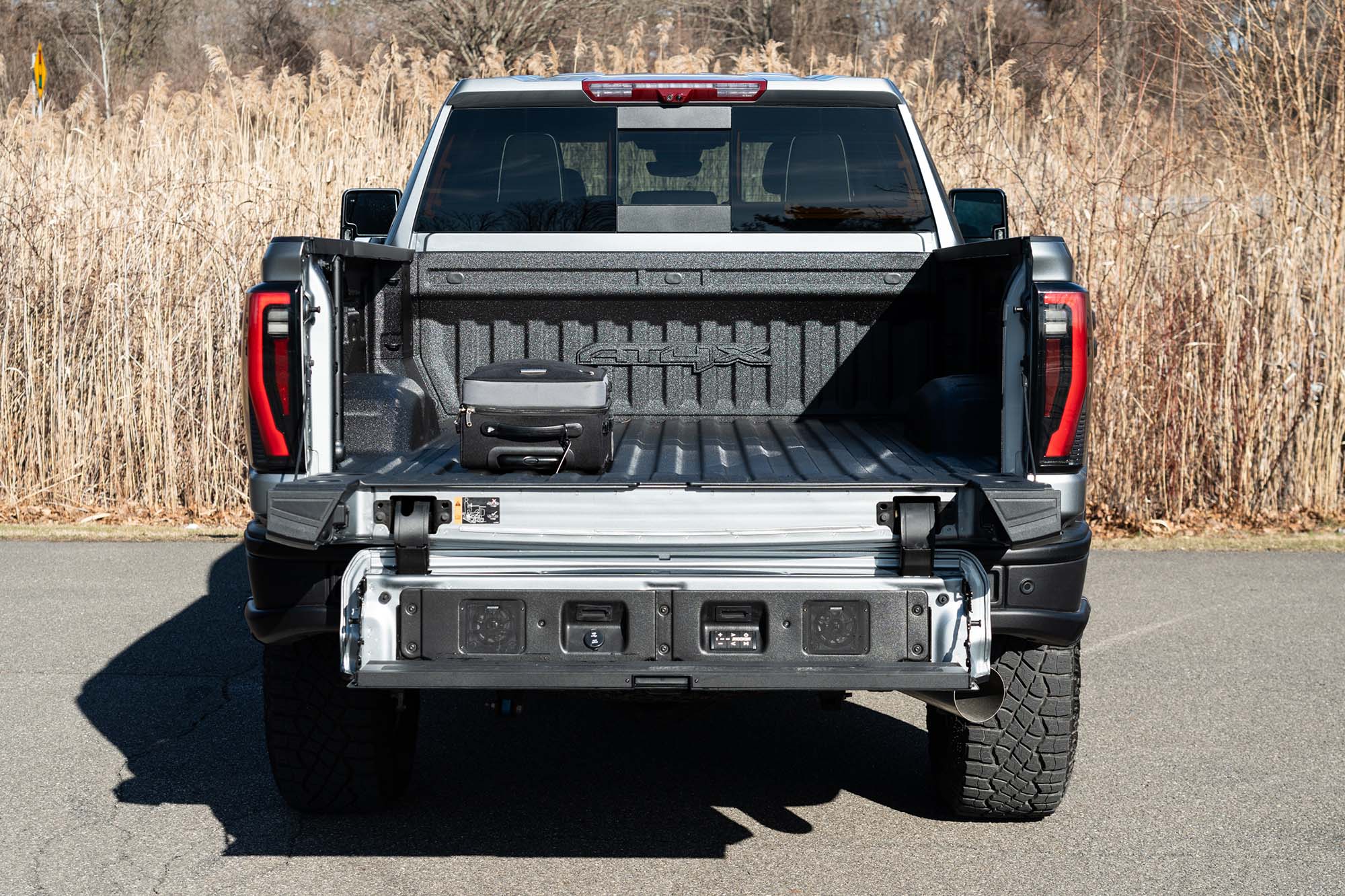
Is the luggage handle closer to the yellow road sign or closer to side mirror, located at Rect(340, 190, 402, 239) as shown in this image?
side mirror, located at Rect(340, 190, 402, 239)

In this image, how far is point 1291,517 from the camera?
8633mm

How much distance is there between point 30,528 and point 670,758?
222 inches

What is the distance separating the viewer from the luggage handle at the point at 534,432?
349 cm

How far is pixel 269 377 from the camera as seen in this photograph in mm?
3297

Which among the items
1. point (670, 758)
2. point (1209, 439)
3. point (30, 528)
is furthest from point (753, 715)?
point (30, 528)

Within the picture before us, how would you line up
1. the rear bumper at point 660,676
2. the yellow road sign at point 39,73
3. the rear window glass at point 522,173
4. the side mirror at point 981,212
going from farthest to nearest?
the yellow road sign at point 39,73 < the side mirror at point 981,212 < the rear window glass at point 522,173 < the rear bumper at point 660,676

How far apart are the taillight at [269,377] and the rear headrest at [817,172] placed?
2.06 metres

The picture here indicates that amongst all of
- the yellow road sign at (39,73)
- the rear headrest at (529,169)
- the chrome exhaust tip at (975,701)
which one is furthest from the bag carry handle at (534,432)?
the yellow road sign at (39,73)

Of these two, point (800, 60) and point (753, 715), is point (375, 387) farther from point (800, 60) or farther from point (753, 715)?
point (800, 60)

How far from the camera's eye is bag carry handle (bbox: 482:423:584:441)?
11.5ft

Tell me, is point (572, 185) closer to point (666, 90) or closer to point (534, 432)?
point (666, 90)

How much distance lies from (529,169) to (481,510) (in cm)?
201

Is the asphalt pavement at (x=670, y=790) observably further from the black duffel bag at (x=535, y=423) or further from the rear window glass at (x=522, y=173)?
the rear window glass at (x=522, y=173)

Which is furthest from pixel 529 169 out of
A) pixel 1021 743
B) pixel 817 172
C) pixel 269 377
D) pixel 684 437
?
pixel 1021 743
